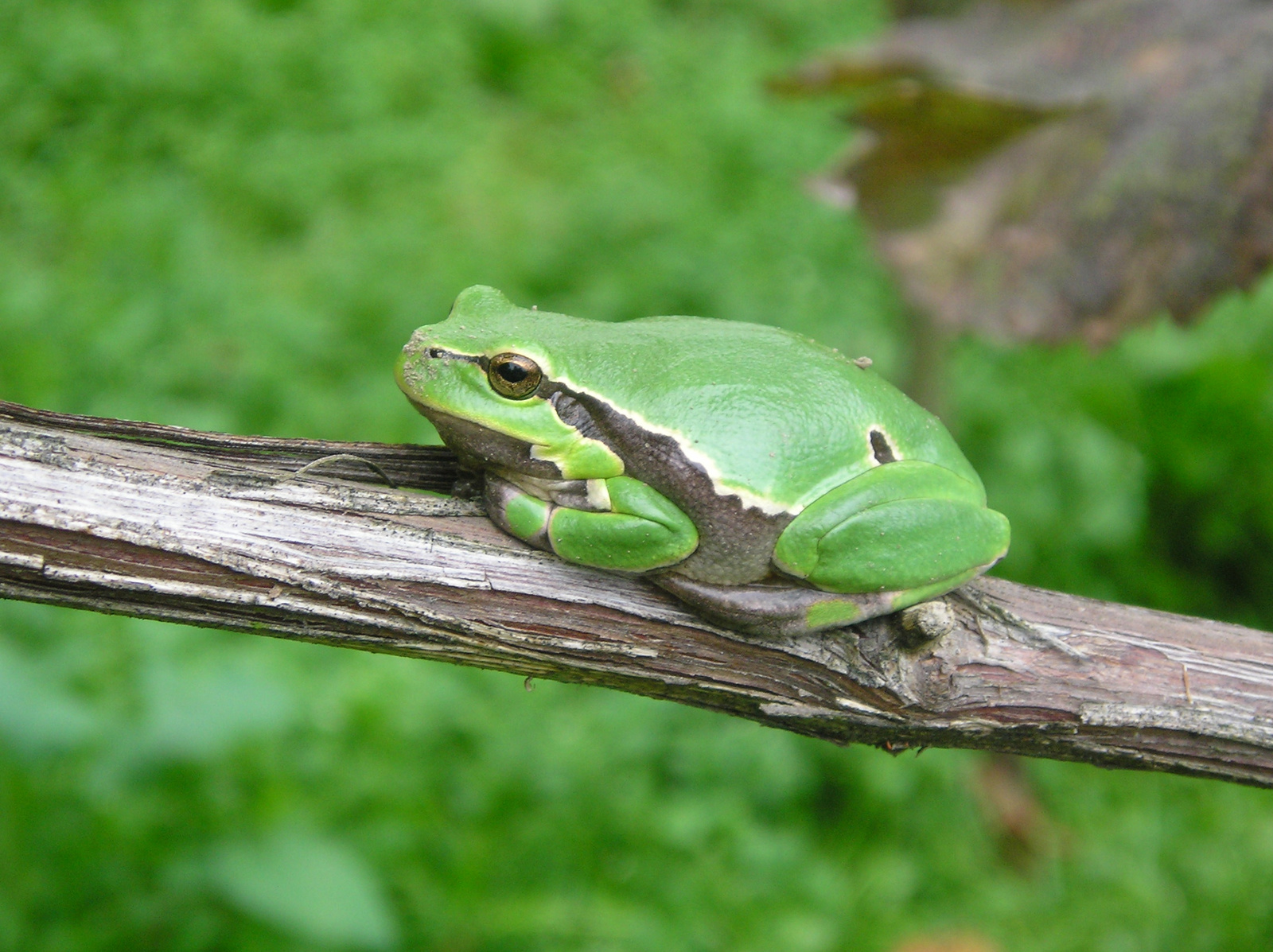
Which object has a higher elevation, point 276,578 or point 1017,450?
point 1017,450

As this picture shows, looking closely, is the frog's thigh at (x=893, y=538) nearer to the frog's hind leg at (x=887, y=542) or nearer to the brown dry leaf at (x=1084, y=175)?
the frog's hind leg at (x=887, y=542)

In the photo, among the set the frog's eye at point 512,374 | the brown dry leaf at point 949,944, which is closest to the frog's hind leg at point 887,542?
the frog's eye at point 512,374

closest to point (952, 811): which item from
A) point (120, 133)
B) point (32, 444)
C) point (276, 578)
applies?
point (276, 578)

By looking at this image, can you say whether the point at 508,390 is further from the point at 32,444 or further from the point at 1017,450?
the point at 1017,450

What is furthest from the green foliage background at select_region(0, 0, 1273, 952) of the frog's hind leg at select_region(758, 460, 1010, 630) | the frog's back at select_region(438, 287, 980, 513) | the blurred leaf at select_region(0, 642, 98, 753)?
the frog's hind leg at select_region(758, 460, 1010, 630)

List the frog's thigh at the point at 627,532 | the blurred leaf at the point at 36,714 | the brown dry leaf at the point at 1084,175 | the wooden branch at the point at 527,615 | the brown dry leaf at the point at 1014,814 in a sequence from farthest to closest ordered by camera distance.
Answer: the brown dry leaf at the point at 1014,814 → the brown dry leaf at the point at 1084,175 → the blurred leaf at the point at 36,714 → the frog's thigh at the point at 627,532 → the wooden branch at the point at 527,615

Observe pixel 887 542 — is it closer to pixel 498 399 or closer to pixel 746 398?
pixel 746 398

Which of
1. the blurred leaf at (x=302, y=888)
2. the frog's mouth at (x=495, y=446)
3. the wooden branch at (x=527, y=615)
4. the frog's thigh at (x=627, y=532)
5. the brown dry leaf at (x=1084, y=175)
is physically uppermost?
the brown dry leaf at (x=1084, y=175)
